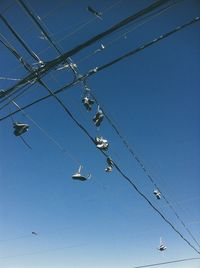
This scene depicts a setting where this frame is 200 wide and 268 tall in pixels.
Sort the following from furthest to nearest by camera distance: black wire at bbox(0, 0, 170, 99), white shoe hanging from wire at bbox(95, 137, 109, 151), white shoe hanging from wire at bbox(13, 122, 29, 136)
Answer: white shoe hanging from wire at bbox(95, 137, 109, 151), white shoe hanging from wire at bbox(13, 122, 29, 136), black wire at bbox(0, 0, 170, 99)

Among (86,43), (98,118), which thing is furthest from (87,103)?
(86,43)

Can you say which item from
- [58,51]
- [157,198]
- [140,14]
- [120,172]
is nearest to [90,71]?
[58,51]

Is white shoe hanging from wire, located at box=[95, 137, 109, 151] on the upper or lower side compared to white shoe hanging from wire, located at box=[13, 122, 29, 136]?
upper

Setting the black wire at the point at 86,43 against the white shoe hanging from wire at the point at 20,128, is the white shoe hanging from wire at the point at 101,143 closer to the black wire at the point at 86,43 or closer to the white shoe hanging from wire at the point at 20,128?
the white shoe hanging from wire at the point at 20,128

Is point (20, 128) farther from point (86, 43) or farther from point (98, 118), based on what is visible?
point (86, 43)

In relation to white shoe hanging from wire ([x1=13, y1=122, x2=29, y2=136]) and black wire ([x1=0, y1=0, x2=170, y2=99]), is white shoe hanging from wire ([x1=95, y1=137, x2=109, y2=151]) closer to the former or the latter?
white shoe hanging from wire ([x1=13, y1=122, x2=29, y2=136])

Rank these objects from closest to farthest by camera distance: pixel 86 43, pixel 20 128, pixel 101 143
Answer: pixel 86 43
pixel 20 128
pixel 101 143

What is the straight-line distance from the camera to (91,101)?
5465 millimetres

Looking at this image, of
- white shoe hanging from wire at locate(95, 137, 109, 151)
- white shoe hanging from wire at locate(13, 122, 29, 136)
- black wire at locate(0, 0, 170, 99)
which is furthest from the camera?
white shoe hanging from wire at locate(95, 137, 109, 151)

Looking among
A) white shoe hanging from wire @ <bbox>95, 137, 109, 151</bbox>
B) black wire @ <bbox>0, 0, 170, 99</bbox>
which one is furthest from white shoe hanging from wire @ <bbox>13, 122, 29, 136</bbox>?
white shoe hanging from wire @ <bbox>95, 137, 109, 151</bbox>

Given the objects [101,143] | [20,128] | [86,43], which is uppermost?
[101,143]

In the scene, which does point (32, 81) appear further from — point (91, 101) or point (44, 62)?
point (91, 101)

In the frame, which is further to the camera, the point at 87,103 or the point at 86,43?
the point at 87,103

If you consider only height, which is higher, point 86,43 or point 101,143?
point 101,143
